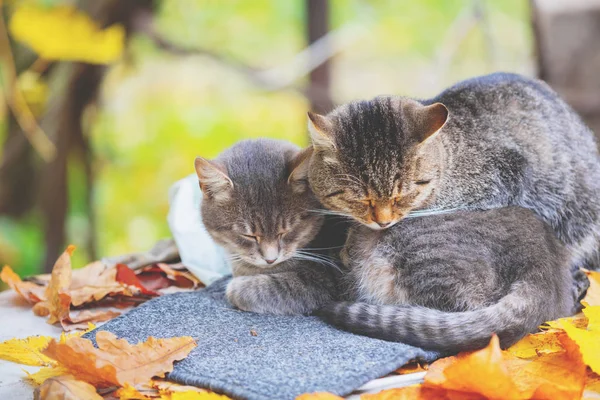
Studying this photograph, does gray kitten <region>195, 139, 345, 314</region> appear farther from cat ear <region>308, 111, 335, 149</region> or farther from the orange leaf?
the orange leaf

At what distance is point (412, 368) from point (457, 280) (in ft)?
0.93

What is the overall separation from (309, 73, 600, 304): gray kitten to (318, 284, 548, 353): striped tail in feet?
1.03

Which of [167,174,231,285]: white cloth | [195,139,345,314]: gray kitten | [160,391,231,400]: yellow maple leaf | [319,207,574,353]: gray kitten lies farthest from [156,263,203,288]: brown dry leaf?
[160,391,231,400]: yellow maple leaf

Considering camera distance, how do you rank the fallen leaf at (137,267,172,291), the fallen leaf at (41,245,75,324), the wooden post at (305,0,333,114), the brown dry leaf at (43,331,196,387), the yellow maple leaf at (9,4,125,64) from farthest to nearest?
the wooden post at (305,0,333,114) → the yellow maple leaf at (9,4,125,64) → the fallen leaf at (137,267,172,291) → the fallen leaf at (41,245,75,324) → the brown dry leaf at (43,331,196,387)

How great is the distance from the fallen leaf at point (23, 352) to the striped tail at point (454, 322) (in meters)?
0.77

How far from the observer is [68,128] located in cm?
362

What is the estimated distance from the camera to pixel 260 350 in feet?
5.16

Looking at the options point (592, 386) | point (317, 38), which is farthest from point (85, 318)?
point (317, 38)

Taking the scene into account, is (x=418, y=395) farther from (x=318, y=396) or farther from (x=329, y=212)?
(x=329, y=212)

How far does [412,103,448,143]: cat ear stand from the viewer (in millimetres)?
1767

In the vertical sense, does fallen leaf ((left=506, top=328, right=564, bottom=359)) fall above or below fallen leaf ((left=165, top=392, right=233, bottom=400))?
below

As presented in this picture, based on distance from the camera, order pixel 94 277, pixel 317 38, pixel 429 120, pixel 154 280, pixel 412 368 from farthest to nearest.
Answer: pixel 317 38 → pixel 154 280 → pixel 94 277 → pixel 429 120 → pixel 412 368

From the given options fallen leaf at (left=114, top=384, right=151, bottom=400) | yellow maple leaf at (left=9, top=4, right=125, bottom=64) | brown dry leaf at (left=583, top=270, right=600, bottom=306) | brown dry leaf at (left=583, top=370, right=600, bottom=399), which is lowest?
brown dry leaf at (left=583, top=270, right=600, bottom=306)

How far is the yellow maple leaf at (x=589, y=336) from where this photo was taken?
53.0 inches
